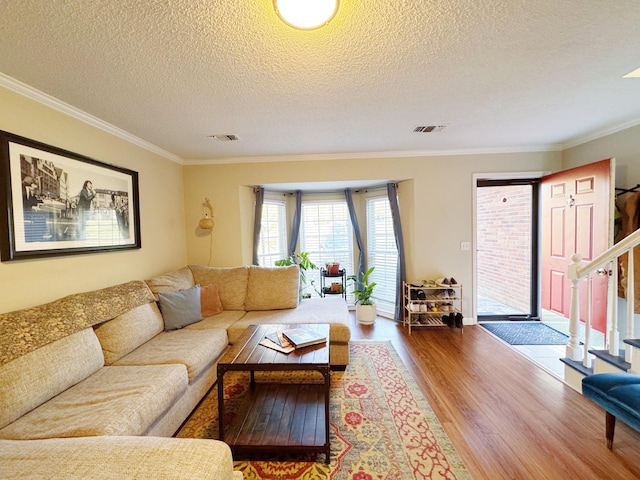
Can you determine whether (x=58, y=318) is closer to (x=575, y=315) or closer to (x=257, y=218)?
(x=257, y=218)

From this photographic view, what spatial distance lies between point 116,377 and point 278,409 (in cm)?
109

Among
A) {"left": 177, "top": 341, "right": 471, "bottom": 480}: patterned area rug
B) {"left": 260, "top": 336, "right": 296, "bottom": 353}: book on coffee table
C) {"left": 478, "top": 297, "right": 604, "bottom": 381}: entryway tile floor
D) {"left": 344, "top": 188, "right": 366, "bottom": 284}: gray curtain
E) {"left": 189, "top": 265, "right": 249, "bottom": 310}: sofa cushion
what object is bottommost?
{"left": 177, "top": 341, "right": 471, "bottom": 480}: patterned area rug

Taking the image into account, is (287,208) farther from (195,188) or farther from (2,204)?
(2,204)

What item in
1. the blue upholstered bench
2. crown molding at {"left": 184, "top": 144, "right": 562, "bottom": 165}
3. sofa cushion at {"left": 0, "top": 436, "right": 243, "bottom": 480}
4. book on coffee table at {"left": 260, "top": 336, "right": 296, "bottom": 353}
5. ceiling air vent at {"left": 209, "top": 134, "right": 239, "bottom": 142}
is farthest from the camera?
crown molding at {"left": 184, "top": 144, "right": 562, "bottom": 165}

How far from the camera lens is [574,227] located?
114 inches

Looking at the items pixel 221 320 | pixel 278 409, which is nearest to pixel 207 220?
pixel 221 320

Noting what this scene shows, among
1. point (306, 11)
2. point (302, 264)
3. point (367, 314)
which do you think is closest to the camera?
point (306, 11)

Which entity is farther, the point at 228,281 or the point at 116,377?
the point at 228,281

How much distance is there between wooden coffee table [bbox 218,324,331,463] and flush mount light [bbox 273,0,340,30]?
182 cm

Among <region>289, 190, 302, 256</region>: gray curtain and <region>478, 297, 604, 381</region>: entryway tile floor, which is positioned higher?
<region>289, 190, 302, 256</region>: gray curtain

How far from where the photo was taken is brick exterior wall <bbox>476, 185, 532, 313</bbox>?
388 centimetres

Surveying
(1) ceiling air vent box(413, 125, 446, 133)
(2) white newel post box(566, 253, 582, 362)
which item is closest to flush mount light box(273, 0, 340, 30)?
(1) ceiling air vent box(413, 125, 446, 133)

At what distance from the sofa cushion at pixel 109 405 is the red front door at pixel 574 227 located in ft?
12.0

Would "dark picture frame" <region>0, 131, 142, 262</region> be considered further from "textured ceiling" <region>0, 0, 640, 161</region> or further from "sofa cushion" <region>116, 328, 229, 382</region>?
"sofa cushion" <region>116, 328, 229, 382</region>
